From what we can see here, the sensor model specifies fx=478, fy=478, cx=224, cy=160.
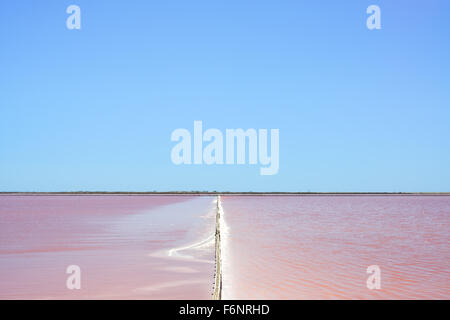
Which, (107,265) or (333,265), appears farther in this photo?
(333,265)

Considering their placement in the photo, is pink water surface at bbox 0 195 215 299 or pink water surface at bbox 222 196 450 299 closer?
pink water surface at bbox 0 195 215 299

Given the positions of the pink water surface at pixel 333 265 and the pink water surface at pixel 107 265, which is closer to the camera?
the pink water surface at pixel 107 265

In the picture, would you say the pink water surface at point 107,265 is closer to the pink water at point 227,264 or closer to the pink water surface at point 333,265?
the pink water at point 227,264

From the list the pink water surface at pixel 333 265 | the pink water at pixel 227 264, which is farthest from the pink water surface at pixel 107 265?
the pink water surface at pixel 333 265

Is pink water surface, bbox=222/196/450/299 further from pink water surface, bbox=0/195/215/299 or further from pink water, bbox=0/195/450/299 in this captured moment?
pink water surface, bbox=0/195/215/299

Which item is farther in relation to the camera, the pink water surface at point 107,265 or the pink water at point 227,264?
the pink water at point 227,264

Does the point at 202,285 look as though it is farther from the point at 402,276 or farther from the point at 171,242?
the point at 171,242

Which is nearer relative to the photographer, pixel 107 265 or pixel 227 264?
pixel 107 265

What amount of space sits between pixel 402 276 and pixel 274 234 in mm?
8091

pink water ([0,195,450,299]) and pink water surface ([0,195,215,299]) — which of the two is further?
pink water ([0,195,450,299])

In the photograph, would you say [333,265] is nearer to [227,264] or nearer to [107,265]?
[227,264]

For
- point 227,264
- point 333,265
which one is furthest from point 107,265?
point 333,265

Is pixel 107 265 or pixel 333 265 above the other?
pixel 107 265

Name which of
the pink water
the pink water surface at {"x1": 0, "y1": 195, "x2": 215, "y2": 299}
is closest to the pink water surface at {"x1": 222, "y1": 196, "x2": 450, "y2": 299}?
the pink water
